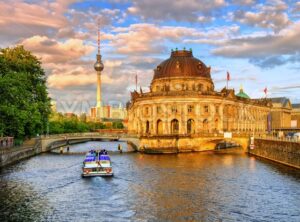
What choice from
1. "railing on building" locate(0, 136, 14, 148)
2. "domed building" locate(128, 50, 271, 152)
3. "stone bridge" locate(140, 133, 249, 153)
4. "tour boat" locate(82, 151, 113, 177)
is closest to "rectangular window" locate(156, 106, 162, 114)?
"domed building" locate(128, 50, 271, 152)

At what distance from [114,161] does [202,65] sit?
206 feet

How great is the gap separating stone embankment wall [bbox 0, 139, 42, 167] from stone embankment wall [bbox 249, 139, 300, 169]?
164ft

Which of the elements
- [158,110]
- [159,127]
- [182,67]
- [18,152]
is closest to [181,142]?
[158,110]

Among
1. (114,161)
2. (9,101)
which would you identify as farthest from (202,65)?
(9,101)

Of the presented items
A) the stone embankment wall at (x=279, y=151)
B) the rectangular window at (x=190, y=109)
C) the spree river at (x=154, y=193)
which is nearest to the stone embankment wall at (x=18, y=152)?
the spree river at (x=154, y=193)

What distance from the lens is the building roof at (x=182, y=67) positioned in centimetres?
13488

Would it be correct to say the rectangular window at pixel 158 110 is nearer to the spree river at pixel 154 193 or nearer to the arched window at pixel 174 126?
the arched window at pixel 174 126

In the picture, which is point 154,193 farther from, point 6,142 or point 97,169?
point 6,142

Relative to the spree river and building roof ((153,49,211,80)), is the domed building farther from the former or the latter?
the spree river

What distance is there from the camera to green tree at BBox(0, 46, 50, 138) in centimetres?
7900

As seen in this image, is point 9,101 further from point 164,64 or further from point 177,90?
point 164,64

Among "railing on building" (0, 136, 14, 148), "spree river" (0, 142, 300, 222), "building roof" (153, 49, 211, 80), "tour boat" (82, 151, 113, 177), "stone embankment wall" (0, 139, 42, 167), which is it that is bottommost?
"spree river" (0, 142, 300, 222)

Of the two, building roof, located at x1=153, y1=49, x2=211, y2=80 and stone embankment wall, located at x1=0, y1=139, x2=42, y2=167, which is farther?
building roof, located at x1=153, y1=49, x2=211, y2=80

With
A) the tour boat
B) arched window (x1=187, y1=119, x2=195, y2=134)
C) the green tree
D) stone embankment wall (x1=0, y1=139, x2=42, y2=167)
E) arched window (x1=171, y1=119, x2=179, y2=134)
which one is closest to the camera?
the tour boat
